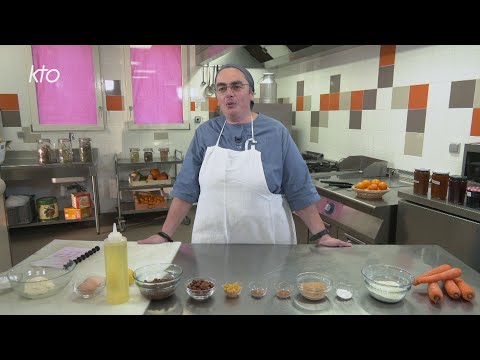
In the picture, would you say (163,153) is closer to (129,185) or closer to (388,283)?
(129,185)

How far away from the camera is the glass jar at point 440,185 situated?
208 cm

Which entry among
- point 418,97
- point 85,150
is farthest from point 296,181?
point 85,150

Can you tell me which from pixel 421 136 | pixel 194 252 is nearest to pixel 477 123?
pixel 421 136

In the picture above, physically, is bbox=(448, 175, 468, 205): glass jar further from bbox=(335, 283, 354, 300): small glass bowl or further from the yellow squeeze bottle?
the yellow squeeze bottle

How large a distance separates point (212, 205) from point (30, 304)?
929mm

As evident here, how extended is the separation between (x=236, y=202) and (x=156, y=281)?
0.76 m

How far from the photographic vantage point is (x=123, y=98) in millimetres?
4891

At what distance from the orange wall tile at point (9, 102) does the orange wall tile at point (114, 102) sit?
3.61 feet

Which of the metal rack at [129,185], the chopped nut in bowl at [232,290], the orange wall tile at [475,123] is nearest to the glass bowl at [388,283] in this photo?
the chopped nut in bowl at [232,290]

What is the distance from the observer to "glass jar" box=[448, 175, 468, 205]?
6.46ft

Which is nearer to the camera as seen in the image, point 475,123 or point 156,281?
point 156,281

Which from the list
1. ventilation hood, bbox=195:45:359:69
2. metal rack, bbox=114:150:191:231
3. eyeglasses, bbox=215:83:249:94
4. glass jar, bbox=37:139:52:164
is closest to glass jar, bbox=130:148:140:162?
metal rack, bbox=114:150:191:231

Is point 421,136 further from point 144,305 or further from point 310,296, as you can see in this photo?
point 144,305

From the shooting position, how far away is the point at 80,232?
A: 14.7 feet
